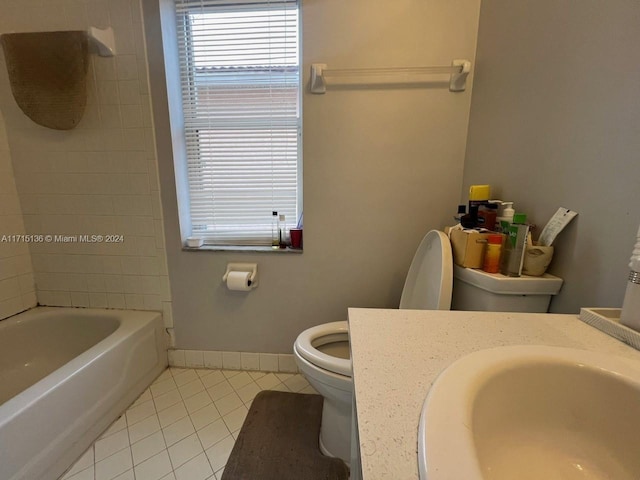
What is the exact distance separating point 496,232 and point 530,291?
0.75 feet

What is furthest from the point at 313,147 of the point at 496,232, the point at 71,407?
the point at 71,407

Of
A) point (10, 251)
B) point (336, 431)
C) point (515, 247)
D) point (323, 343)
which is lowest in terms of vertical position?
point (336, 431)

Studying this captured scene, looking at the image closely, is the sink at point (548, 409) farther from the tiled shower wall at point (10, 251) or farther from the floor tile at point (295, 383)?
the tiled shower wall at point (10, 251)

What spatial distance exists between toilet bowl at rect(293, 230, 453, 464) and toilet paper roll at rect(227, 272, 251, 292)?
1.45 ft

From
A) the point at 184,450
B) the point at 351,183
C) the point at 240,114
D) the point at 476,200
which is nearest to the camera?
the point at 476,200

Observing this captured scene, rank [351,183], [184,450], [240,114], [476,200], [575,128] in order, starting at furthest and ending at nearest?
1. [240,114]
2. [351,183]
3. [184,450]
4. [476,200]
5. [575,128]

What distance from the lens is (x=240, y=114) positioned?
1.53 metres

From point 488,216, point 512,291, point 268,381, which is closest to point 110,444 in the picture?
point 268,381

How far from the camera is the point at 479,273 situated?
93cm

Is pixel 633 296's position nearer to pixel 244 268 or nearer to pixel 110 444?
pixel 244 268

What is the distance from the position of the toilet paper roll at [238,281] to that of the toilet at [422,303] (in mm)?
439

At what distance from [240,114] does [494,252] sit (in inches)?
54.0

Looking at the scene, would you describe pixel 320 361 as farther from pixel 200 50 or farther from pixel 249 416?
pixel 200 50

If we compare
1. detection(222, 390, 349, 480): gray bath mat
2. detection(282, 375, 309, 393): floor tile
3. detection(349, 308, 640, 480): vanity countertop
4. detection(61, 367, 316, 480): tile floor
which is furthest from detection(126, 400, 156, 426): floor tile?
detection(349, 308, 640, 480): vanity countertop
